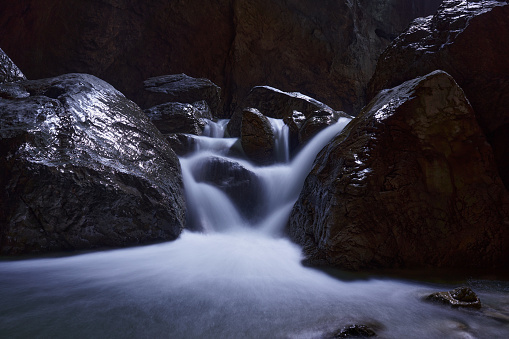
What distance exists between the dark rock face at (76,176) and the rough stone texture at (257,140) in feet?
8.18

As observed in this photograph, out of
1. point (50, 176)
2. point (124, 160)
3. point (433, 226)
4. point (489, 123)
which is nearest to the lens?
point (433, 226)

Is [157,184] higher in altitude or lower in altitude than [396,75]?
lower

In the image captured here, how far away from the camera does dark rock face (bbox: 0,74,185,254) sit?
3145 millimetres

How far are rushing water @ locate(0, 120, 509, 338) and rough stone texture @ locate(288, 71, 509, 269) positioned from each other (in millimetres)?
383

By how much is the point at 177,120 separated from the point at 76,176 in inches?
205

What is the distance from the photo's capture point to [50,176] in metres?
3.24

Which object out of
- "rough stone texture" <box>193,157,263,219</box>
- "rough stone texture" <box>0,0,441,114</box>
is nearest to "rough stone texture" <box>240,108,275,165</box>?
"rough stone texture" <box>193,157,263,219</box>

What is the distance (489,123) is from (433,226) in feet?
5.88

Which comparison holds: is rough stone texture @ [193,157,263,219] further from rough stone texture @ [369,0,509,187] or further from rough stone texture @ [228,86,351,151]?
rough stone texture @ [369,0,509,187]

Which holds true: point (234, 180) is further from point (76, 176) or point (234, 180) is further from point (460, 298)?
point (460, 298)

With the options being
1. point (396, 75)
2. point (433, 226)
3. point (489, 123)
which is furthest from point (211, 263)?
point (396, 75)

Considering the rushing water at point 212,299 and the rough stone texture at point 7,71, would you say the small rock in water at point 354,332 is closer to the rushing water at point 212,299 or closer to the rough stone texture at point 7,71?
the rushing water at point 212,299

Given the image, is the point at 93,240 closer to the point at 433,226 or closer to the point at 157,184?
the point at 157,184

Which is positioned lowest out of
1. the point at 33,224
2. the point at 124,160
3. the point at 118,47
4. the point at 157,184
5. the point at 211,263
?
the point at 211,263
